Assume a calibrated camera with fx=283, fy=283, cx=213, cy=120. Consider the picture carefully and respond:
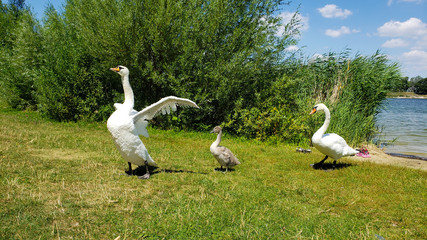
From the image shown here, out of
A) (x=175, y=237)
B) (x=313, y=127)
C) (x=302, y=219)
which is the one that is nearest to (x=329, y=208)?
(x=302, y=219)

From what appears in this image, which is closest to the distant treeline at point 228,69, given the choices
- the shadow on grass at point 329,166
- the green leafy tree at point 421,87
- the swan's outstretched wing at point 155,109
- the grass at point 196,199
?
the shadow on grass at point 329,166

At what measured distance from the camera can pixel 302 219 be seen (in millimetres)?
4582

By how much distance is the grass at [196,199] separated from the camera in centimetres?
399

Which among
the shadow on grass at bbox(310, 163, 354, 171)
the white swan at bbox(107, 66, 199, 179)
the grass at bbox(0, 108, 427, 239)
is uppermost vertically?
the white swan at bbox(107, 66, 199, 179)

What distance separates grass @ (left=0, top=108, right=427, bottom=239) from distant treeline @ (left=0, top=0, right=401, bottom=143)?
4.43m

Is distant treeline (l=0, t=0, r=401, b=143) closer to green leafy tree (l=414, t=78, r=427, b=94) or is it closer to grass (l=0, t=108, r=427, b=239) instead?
grass (l=0, t=108, r=427, b=239)

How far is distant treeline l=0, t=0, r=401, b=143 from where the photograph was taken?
12344 millimetres

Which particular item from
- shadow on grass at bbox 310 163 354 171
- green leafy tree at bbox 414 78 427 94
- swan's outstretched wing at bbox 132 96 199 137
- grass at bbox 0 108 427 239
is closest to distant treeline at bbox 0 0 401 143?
shadow on grass at bbox 310 163 354 171

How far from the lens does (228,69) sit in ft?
39.9

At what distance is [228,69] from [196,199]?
26.2 ft

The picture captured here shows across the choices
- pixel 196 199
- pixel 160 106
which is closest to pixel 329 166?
pixel 196 199

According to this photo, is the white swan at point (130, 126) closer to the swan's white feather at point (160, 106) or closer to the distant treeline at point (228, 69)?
the swan's white feather at point (160, 106)

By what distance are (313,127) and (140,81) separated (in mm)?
8595

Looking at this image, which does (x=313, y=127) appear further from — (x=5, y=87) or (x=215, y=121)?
(x=5, y=87)
